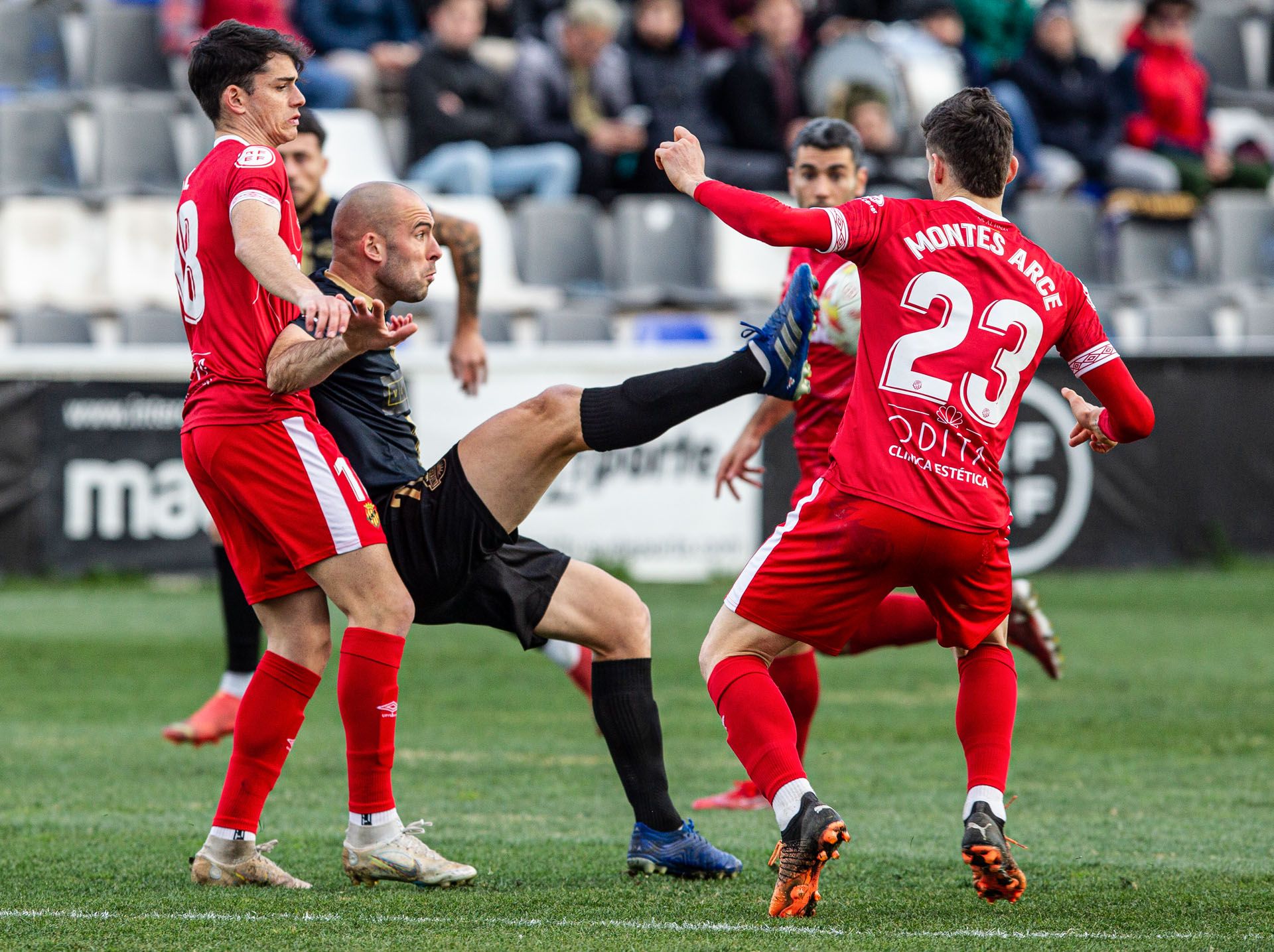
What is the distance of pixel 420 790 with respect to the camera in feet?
19.5

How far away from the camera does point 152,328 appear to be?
39.7ft

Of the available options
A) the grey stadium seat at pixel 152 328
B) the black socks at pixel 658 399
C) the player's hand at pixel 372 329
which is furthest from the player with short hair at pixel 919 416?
the grey stadium seat at pixel 152 328

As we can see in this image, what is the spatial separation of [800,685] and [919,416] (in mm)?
1632

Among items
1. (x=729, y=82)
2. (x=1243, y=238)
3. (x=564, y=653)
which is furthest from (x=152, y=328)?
(x=1243, y=238)

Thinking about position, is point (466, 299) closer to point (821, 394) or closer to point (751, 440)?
point (751, 440)

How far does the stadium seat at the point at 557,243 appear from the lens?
1354 cm

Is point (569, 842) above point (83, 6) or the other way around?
the other way around

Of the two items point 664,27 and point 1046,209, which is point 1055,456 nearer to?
point 1046,209

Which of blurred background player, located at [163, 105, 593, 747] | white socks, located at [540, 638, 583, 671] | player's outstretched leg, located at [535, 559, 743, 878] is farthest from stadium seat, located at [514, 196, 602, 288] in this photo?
player's outstretched leg, located at [535, 559, 743, 878]

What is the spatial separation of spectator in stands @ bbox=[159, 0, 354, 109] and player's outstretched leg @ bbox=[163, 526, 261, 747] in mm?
7431

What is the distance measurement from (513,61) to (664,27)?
1301 millimetres

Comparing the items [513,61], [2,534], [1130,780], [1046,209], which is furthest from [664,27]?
[1130,780]

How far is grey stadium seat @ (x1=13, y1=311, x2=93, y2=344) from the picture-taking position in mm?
11992

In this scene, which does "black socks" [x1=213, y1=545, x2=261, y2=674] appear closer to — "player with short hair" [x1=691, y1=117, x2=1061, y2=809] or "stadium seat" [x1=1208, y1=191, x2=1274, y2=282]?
"player with short hair" [x1=691, y1=117, x2=1061, y2=809]
